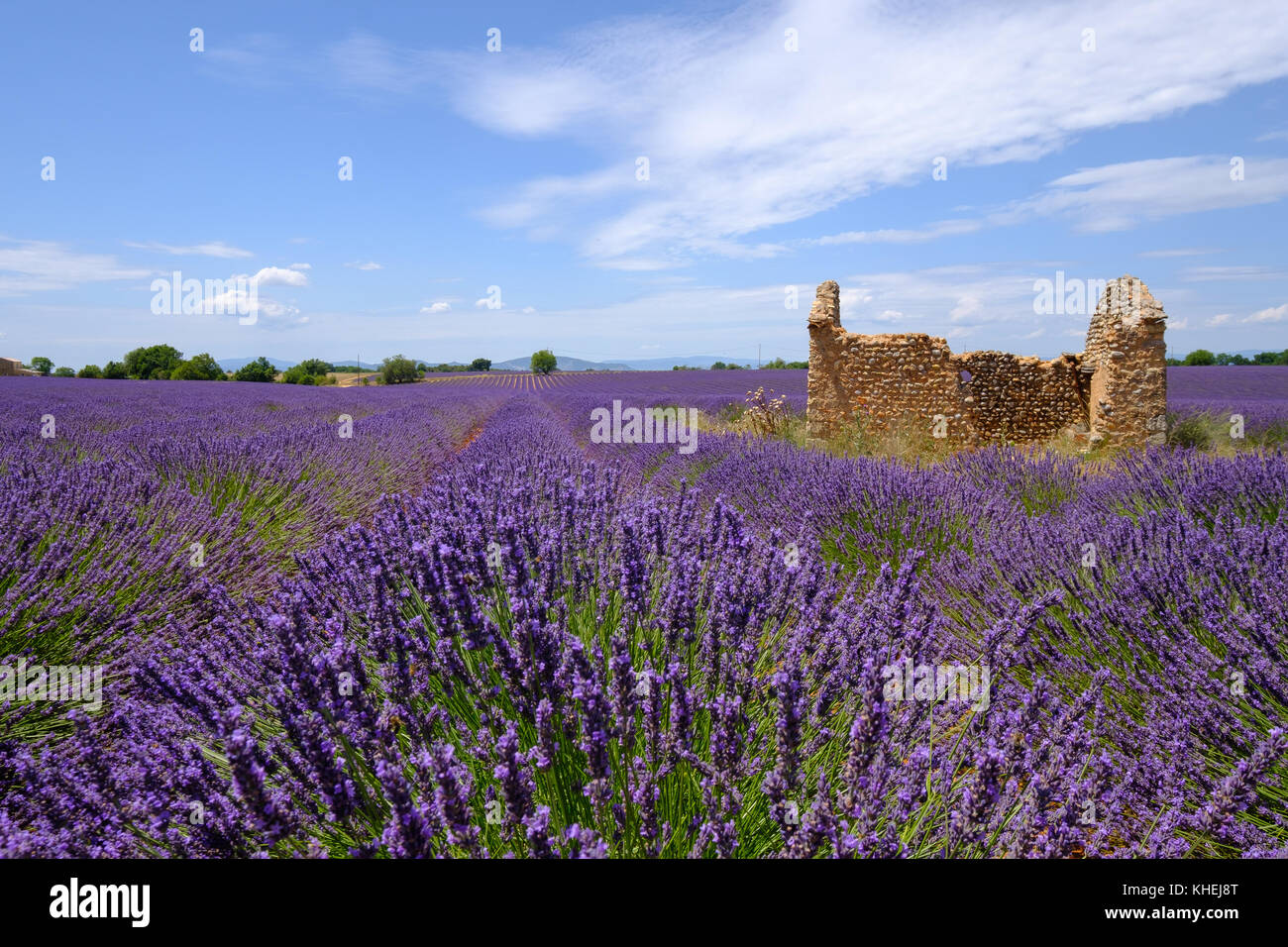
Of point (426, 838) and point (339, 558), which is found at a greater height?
point (339, 558)

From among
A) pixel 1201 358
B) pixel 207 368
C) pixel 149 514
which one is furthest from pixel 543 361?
pixel 149 514

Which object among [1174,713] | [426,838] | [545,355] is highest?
[545,355]

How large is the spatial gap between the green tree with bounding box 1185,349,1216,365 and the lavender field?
1756 inches

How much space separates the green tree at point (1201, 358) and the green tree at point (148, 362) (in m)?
63.0

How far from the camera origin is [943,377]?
8570 millimetres

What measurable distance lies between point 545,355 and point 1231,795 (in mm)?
56805

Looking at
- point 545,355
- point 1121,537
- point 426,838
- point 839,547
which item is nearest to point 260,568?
point 426,838

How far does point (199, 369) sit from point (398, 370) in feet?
35.9

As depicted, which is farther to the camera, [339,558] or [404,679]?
[339,558]

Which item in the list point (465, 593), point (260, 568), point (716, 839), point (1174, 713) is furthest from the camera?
point (260, 568)

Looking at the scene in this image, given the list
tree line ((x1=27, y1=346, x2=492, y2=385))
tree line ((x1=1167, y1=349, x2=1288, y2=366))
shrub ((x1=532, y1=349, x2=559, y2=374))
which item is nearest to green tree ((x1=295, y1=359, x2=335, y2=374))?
tree line ((x1=27, y1=346, x2=492, y2=385))
